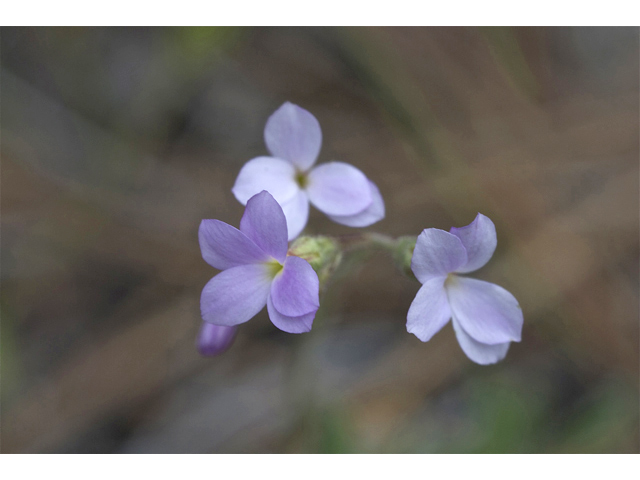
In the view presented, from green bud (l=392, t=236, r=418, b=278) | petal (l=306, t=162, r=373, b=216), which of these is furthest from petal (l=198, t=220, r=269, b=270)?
green bud (l=392, t=236, r=418, b=278)

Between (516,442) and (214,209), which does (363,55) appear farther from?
(516,442)

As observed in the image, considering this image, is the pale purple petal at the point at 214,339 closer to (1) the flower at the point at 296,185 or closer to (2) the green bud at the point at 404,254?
(1) the flower at the point at 296,185

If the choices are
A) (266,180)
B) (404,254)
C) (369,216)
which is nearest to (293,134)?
(266,180)

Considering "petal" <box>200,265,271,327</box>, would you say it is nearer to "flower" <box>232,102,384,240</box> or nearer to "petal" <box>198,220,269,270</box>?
"petal" <box>198,220,269,270</box>

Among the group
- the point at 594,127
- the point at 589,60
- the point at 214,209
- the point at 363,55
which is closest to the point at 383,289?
the point at 214,209

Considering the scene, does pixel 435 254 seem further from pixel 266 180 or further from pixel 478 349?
pixel 266 180

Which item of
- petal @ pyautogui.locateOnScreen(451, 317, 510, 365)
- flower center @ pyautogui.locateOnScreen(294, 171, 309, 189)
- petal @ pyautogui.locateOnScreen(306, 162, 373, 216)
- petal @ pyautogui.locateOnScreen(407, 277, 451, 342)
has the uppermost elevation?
flower center @ pyautogui.locateOnScreen(294, 171, 309, 189)

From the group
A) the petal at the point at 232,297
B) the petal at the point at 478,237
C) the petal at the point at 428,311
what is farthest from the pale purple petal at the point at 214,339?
the petal at the point at 478,237
